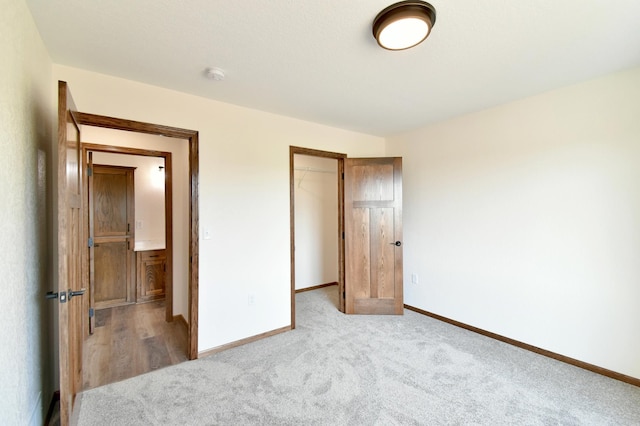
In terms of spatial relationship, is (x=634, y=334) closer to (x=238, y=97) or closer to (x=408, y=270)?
(x=408, y=270)

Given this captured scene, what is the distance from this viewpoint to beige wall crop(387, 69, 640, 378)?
7.09 ft

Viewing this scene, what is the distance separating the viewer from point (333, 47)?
1780mm

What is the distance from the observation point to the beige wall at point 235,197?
233 centimetres

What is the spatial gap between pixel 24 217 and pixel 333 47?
2.03 metres

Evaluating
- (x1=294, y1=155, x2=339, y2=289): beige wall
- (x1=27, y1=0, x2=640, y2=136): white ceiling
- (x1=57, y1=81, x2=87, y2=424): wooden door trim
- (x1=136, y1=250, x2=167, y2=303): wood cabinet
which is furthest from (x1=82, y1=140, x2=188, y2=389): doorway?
(x1=294, y1=155, x2=339, y2=289): beige wall

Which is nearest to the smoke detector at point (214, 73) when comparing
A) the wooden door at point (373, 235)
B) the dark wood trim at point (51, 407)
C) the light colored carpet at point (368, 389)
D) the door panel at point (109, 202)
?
the wooden door at point (373, 235)

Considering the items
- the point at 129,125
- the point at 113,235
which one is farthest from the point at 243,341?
the point at 113,235

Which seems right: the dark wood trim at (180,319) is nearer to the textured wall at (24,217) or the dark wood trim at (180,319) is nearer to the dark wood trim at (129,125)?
the textured wall at (24,217)

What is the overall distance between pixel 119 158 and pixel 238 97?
266 cm

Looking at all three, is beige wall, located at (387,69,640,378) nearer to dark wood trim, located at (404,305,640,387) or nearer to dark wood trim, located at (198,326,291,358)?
dark wood trim, located at (404,305,640,387)

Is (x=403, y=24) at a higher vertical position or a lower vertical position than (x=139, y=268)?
higher

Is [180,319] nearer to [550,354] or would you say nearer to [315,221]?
[315,221]

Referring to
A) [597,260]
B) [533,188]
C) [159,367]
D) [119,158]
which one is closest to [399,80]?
[533,188]

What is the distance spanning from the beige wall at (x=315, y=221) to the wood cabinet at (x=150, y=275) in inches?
85.0
